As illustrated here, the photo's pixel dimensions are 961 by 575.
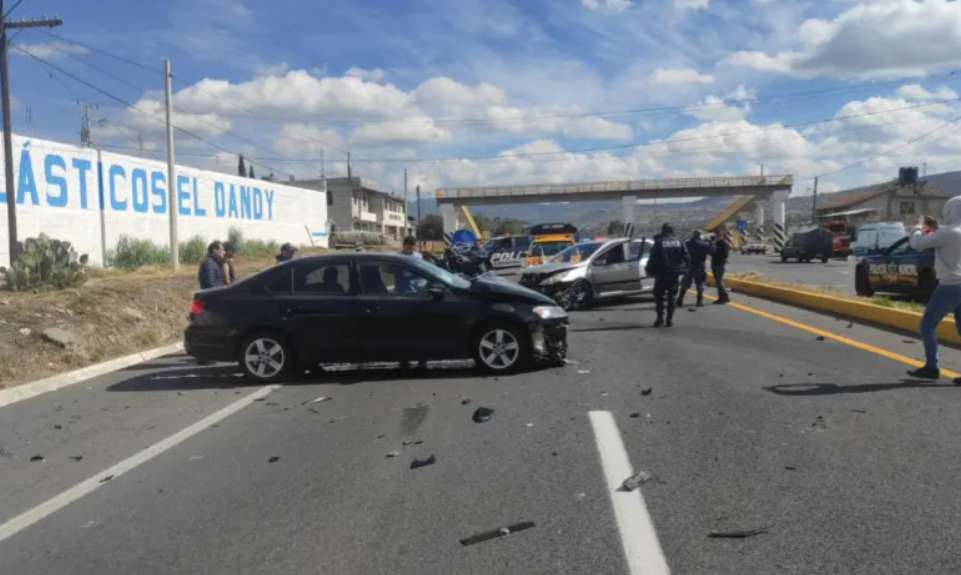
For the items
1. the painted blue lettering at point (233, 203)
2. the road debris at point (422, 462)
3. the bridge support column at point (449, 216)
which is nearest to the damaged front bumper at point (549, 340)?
the road debris at point (422, 462)

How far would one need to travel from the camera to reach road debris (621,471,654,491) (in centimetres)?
495

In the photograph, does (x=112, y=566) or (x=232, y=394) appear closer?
(x=112, y=566)

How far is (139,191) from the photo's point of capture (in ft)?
93.8

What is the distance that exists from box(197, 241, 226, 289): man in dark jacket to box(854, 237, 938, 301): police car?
1225 centimetres

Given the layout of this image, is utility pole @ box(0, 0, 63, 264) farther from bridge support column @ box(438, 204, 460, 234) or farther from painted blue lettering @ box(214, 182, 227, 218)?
bridge support column @ box(438, 204, 460, 234)

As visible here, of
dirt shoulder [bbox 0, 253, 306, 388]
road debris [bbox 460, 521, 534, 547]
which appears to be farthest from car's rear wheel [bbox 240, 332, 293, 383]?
road debris [bbox 460, 521, 534, 547]

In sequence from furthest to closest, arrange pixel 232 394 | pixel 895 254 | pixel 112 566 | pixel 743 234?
pixel 743 234 < pixel 895 254 < pixel 232 394 < pixel 112 566

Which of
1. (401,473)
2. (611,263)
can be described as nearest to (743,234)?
(611,263)

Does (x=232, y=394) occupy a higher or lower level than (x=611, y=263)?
lower

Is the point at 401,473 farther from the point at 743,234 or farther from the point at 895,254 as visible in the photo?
the point at 743,234

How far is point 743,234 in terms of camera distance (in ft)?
262

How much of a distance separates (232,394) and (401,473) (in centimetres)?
394

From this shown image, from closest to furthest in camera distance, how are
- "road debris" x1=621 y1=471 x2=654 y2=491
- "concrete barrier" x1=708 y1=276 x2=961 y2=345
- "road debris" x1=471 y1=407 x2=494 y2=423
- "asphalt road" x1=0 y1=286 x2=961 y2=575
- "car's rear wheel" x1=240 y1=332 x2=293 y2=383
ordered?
"asphalt road" x1=0 y1=286 x2=961 y2=575 → "road debris" x1=621 y1=471 x2=654 y2=491 → "road debris" x1=471 y1=407 x2=494 y2=423 → "car's rear wheel" x1=240 y1=332 x2=293 y2=383 → "concrete barrier" x1=708 y1=276 x2=961 y2=345

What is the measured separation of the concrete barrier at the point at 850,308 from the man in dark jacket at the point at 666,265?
10.8 ft
